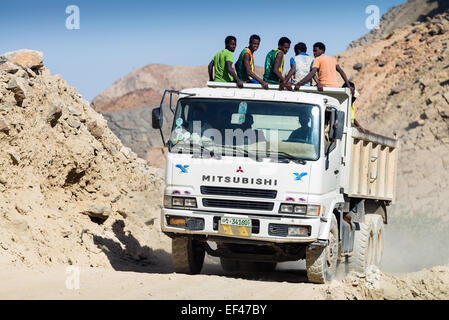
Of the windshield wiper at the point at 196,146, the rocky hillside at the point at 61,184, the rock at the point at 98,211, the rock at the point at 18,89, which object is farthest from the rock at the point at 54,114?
the windshield wiper at the point at 196,146

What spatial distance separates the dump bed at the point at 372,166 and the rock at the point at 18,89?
581cm

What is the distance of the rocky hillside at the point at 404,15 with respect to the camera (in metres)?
44.0

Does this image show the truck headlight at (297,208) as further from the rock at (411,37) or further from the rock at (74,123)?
the rock at (411,37)

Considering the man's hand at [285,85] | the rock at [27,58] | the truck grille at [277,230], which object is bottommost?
the truck grille at [277,230]

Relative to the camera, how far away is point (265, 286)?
10297 millimetres

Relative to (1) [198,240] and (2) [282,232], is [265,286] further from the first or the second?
(1) [198,240]

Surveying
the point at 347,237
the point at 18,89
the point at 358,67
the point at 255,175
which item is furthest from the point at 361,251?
the point at 358,67

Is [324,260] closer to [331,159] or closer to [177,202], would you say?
[331,159]

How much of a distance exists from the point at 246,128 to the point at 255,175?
0.83 metres

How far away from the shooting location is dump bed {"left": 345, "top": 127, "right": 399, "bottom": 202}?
42.3ft

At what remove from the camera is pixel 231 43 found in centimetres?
1223

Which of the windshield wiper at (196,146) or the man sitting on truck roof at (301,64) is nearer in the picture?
the windshield wiper at (196,146)

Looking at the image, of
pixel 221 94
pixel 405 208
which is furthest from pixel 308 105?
pixel 405 208
